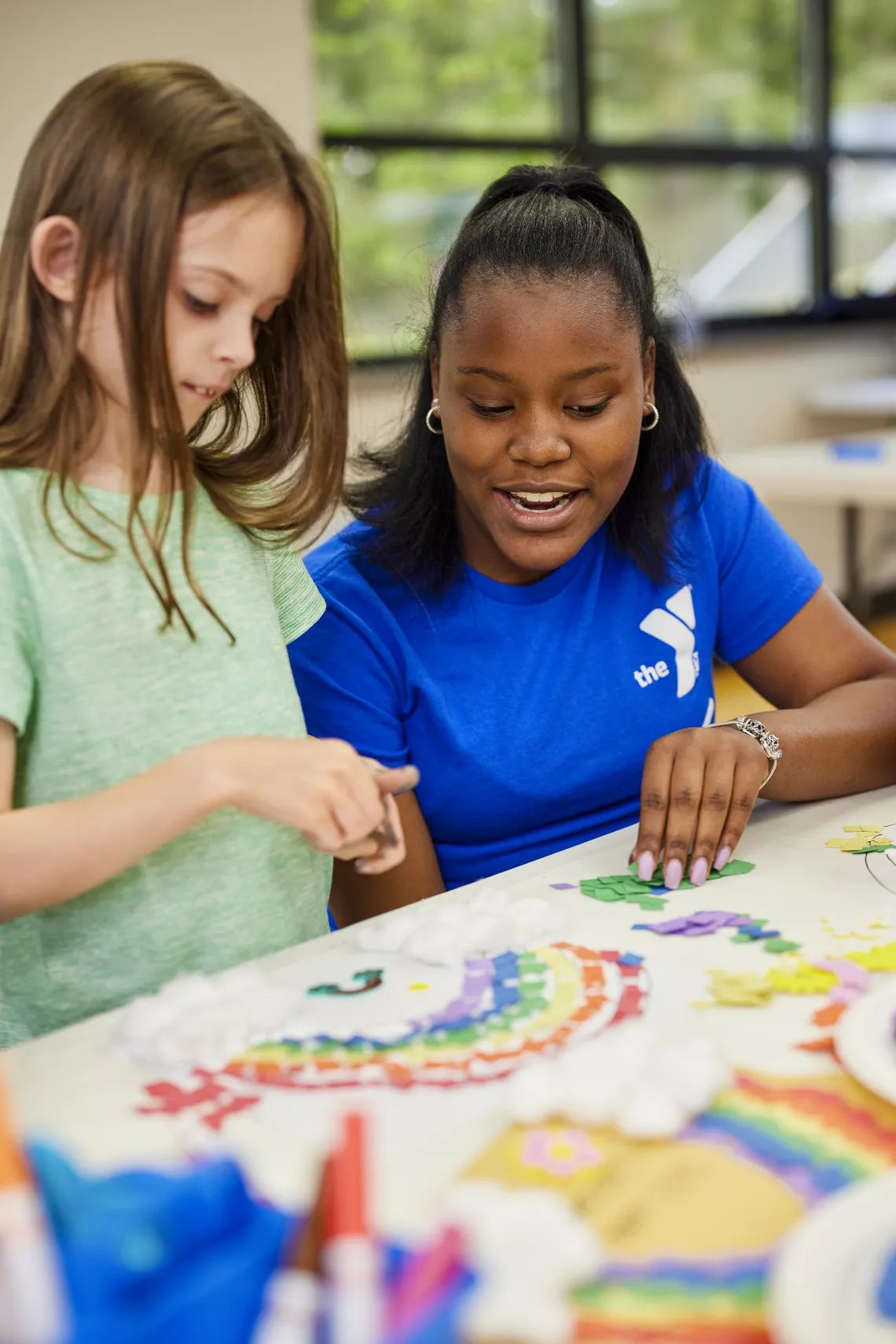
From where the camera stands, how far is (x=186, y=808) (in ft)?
2.87

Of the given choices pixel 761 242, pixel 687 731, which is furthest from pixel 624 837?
pixel 761 242

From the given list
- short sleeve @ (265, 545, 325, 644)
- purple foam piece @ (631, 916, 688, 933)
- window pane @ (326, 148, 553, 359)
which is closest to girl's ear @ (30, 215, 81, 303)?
short sleeve @ (265, 545, 325, 644)

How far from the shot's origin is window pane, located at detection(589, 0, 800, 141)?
15.1 ft

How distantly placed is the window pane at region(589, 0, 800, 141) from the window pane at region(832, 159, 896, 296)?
338 mm

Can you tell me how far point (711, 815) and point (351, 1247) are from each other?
726 millimetres

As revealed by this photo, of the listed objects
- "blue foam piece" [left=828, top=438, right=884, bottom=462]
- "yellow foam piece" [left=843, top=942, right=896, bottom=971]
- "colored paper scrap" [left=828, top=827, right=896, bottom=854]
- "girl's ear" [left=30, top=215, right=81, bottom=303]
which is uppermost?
"girl's ear" [left=30, top=215, right=81, bottom=303]

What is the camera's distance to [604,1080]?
0.72 metres

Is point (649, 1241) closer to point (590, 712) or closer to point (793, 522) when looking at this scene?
point (590, 712)

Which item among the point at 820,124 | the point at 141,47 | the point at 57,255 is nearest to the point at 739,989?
the point at 57,255

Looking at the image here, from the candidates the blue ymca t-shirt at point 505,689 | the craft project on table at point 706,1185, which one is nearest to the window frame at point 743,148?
the blue ymca t-shirt at point 505,689

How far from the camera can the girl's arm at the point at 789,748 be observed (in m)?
1.12

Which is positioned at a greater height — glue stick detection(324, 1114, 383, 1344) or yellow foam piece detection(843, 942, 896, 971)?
glue stick detection(324, 1114, 383, 1344)

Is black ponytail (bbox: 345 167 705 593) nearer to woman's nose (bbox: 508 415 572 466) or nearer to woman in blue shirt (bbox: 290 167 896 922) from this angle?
woman in blue shirt (bbox: 290 167 896 922)

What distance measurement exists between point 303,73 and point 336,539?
8.54 feet
